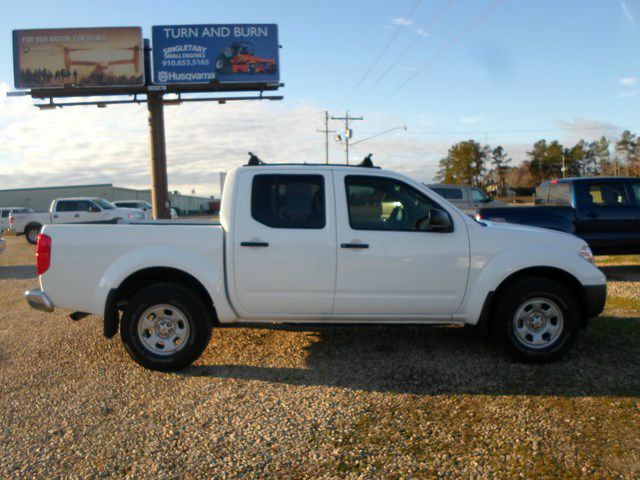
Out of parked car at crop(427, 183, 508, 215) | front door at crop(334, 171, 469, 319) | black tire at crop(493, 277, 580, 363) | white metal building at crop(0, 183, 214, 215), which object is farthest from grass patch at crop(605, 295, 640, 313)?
white metal building at crop(0, 183, 214, 215)

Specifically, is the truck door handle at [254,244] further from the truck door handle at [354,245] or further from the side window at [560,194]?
the side window at [560,194]

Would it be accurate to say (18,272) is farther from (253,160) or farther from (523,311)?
(523,311)

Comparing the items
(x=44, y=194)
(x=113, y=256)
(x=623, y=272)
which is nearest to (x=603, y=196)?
(x=623, y=272)

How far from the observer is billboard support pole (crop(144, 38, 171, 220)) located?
961 inches

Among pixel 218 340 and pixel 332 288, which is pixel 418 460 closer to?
pixel 332 288

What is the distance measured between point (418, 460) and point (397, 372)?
63.4 inches

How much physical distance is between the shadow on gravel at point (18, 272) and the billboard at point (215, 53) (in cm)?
1229

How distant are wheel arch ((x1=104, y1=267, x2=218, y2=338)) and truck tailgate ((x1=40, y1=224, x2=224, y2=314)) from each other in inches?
3.5

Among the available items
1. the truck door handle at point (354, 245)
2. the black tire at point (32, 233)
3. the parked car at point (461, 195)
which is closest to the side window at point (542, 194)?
the parked car at point (461, 195)

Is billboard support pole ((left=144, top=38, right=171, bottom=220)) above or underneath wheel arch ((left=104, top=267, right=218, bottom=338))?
above

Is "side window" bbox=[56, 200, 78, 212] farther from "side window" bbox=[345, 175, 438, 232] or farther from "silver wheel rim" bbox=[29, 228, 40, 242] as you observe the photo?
"side window" bbox=[345, 175, 438, 232]

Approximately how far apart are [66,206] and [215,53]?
31.3 feet

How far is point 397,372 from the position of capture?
5.05 m

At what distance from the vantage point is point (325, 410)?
4.23 m
